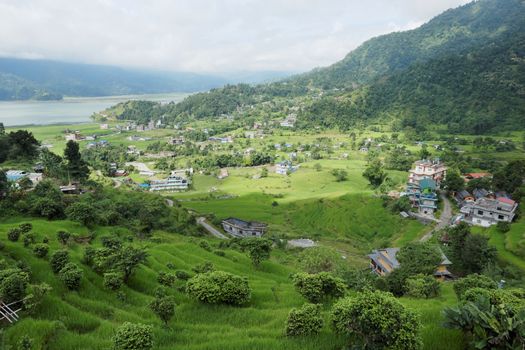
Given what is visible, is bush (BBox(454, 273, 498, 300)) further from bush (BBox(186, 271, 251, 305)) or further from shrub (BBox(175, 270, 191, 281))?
shrub (BBox(175, 270, 191, 281))

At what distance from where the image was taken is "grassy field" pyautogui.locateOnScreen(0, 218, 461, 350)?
11.3 metres

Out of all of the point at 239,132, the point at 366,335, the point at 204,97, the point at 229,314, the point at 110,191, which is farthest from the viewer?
the point at 204,97

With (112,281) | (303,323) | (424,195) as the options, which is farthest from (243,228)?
(303,323)

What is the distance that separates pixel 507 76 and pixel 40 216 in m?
127

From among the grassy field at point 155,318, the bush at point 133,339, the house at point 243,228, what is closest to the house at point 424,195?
the house at point 243,228

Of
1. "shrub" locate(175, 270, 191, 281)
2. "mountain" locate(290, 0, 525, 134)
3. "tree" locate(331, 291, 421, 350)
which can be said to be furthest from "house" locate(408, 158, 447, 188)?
"tree" locate(331, 291, 421, 350)

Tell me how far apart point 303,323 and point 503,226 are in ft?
113

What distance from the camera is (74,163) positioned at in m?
42.2

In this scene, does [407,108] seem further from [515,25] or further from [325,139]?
[515,25]

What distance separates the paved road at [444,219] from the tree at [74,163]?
39225 millimetres

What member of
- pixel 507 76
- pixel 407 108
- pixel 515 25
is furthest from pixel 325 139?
pixel 515 25

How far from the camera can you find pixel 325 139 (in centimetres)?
10356

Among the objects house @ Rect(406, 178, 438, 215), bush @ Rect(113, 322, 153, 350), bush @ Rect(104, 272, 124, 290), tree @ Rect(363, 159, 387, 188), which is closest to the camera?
bush @ Rect(113, 322, 153, 350)

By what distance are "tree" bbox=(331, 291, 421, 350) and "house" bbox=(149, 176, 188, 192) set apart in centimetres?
6229
